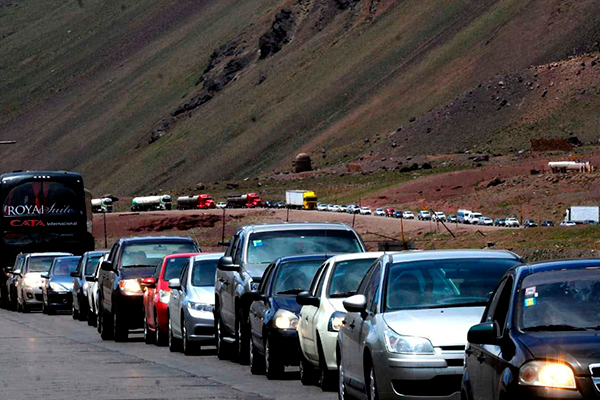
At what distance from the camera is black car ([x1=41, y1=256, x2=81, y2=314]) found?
3858cm

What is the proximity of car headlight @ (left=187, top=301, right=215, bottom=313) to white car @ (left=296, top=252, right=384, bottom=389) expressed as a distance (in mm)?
5284

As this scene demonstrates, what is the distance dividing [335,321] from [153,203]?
4278 inches

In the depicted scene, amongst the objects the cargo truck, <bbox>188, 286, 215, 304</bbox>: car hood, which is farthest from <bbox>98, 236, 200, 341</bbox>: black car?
the cargo truck

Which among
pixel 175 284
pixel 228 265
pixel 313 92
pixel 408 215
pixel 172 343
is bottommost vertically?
pixel 172 343

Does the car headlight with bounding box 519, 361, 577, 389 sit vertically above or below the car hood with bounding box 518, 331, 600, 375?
below

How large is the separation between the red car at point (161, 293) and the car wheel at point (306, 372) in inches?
280

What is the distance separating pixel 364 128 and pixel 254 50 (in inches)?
1400

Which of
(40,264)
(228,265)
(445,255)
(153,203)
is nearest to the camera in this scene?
(445,255)

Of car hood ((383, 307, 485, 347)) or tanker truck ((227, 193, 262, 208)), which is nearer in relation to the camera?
car hood ((383, 307, 485, 347))

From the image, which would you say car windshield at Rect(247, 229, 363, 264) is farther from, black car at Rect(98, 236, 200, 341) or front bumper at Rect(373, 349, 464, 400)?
front bumper at Rect(373, 349, 464, 400)

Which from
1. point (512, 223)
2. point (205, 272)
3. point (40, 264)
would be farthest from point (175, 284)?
point (512, 223)

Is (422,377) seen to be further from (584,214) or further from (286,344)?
(584,214)

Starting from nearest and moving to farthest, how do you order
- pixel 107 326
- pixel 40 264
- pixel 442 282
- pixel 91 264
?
pixel 442 282, pixel 107 326, pixel 91 264, pixel 40 264

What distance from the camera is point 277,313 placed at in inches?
692
